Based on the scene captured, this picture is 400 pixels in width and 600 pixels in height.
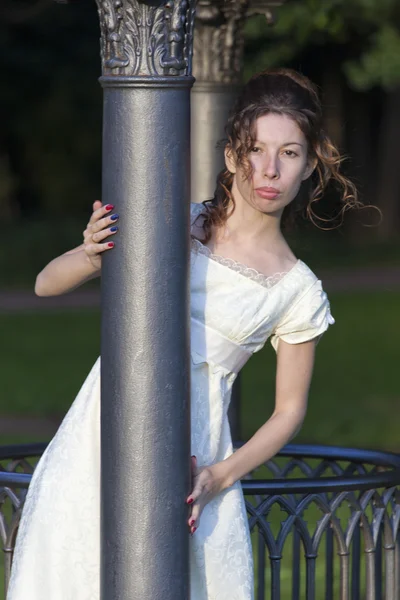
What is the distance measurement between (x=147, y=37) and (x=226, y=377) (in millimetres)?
789

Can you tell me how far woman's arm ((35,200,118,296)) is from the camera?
2.58 meters

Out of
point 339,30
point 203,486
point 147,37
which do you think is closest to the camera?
point 147,37

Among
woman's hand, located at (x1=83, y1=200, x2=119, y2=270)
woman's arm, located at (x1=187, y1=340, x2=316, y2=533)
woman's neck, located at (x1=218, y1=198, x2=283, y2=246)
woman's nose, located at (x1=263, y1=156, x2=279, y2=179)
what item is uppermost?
woman's nose, located at (x1=263, y1=156, x2=279, y2=179)

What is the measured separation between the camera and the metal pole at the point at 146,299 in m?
2.54

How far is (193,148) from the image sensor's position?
15.1 feet

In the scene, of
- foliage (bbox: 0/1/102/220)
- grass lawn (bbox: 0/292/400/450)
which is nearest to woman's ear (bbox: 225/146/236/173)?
grass lawn (bbox: 0/292/400/450)

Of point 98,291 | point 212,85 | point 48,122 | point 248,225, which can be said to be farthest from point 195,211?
point 48,122

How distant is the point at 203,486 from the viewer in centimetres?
271

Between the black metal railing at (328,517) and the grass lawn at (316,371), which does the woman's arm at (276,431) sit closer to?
the black metal railing at (328,517)

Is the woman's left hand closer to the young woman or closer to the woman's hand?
the young woman

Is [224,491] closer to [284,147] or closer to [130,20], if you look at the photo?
[284,147]

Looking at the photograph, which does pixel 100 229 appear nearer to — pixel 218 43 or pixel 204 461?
pixel 204 461

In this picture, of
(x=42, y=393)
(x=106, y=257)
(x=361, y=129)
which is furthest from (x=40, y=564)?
(x=361, y=129)

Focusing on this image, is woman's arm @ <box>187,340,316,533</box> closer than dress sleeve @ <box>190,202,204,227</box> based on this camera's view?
Yes
